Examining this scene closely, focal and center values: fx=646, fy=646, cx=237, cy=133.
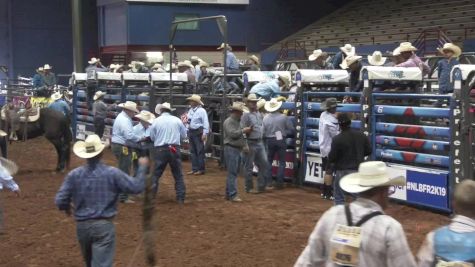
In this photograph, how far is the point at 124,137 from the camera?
39.1 ft

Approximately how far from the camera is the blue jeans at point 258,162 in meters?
12.8

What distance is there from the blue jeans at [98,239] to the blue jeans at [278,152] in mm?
7712

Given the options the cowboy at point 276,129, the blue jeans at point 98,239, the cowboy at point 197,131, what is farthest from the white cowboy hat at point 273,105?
the blue jeans at point 98,239

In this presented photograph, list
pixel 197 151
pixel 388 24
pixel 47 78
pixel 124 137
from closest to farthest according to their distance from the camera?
pixel 124 137
pixel 197 151
pixel 47 78
pixel 388 24

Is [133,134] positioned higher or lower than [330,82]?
lower

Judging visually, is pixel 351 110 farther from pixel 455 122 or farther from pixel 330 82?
pixel 455 122

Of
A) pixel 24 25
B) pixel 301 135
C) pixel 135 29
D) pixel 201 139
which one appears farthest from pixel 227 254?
pixel 24 25

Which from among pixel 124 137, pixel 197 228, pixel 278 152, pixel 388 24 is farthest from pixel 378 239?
pixel 388 24

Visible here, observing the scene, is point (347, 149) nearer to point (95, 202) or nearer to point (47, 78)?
point (95, 202)

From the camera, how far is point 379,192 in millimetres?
3758

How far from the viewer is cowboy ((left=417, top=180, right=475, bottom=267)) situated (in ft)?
11.1

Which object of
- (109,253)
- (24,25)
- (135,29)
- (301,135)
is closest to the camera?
(109,253)

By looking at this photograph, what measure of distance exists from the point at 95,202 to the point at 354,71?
8164 mm

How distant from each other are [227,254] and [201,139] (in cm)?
735
